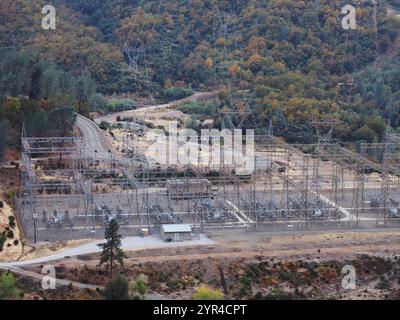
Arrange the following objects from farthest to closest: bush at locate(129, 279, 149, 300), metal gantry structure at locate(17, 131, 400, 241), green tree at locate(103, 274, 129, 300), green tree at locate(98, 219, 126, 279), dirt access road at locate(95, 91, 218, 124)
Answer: dirt access road at locate(95, 91, 218, 124) < metal gantry structure at locate(17, 131, 400, 241) < green tree at locate(98, 219, 126, 279) < bush at locate(129, 279, 149, 300) < green tree at locate(103, 274, 129, 300)

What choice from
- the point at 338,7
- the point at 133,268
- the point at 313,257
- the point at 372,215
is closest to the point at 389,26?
the point at 338,7

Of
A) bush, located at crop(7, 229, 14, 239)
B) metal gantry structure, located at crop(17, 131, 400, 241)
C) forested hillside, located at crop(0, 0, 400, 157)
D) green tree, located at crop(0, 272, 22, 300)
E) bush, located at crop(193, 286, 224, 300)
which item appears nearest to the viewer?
green tree, located at crop(0, 272, 22, 300)

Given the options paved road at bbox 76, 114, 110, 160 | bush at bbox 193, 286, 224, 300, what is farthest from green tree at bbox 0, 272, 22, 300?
paved road at bbox 76, 114, 110, 160

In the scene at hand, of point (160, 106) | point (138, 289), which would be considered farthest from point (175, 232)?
point (160, 106)

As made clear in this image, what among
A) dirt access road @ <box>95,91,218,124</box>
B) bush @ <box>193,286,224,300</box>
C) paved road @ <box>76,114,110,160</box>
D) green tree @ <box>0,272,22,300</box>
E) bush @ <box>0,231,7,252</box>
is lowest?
bush @ <box>193,286,224,300</box>

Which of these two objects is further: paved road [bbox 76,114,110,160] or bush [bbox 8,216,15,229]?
paved road [bbox 76,114,110,160]

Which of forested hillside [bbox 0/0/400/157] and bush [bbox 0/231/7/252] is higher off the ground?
forested hillside [bbox 0/0/400/157]

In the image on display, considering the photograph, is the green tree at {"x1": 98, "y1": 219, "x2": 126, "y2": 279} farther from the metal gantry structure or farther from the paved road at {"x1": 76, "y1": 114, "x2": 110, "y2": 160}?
the paved road at {"x1": 76, "y1": 114, "x2": 110, "y2": 160}
